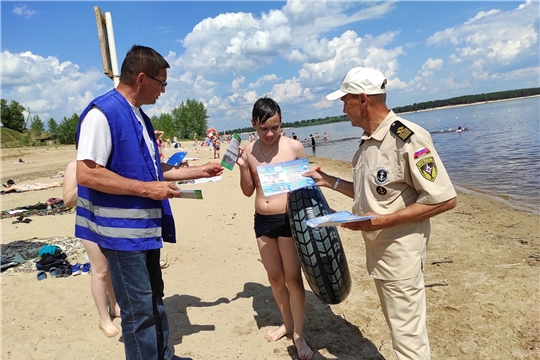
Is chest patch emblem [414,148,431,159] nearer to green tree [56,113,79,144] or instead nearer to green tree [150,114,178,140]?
green tree [56,113,79,144]

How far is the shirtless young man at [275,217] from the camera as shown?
334 centimetres

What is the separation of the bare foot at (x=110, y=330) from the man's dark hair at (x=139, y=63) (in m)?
2.71

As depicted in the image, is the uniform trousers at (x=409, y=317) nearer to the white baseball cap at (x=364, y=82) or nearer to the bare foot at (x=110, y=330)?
the white baseball cap at (x=364, y=82)

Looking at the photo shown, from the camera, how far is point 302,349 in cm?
339

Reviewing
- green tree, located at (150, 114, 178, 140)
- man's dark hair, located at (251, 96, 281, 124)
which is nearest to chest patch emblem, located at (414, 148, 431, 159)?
man's dark hair, located at (251, 96, 281, 124)

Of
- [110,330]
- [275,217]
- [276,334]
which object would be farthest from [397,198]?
[110,330]

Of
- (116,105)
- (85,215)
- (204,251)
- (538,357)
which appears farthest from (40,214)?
(538,357)

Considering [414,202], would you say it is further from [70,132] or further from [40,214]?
[70,132]

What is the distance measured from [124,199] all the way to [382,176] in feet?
5.73

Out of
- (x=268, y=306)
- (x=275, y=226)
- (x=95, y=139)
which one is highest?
(x=95, y=139)

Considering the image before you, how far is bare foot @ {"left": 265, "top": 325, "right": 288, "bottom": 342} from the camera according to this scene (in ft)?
12.2

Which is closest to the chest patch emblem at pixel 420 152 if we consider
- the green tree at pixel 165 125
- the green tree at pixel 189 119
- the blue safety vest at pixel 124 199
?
the blue safety vest at pixel 124 199

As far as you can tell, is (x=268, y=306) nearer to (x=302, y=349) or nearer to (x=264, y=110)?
(x=302, y=349)

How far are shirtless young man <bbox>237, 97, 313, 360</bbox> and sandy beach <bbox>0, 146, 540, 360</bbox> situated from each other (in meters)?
0.48
